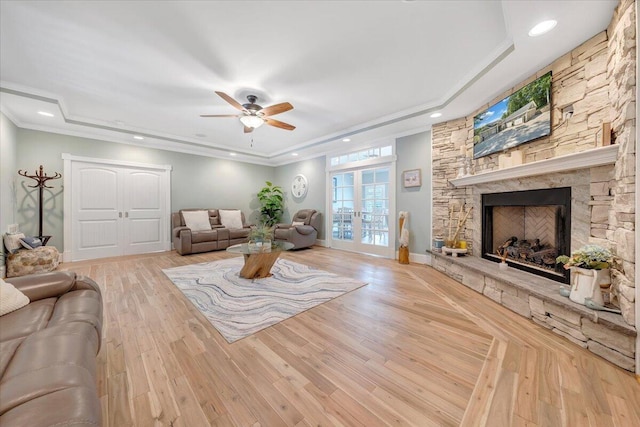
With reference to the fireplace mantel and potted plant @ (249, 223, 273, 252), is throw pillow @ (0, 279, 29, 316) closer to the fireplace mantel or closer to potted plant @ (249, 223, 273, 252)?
potted plant @ (249, 223, 273, 252)

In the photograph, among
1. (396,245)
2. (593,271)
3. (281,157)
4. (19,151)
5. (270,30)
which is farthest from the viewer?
(281,157)

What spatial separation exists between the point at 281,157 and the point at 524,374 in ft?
20.4

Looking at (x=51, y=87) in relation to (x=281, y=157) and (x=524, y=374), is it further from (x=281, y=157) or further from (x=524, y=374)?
(x=524, y=374)

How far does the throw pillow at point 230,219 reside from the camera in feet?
19.2

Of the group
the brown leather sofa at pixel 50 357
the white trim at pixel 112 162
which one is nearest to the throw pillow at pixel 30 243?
the white trim at pixel 112 162

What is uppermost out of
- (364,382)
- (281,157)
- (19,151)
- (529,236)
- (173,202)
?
(281,157)

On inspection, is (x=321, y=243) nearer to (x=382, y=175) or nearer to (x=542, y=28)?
(x=382, y=175)

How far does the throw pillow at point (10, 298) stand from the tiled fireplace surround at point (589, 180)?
3.80 meters

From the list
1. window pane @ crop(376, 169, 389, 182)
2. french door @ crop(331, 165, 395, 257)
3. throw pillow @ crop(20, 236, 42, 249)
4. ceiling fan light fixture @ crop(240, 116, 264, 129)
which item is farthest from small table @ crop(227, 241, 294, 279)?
throw pillow @ crop(20, 236, 42, 249)

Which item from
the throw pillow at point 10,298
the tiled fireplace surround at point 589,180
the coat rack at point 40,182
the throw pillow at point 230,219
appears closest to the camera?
the throw pillow at point 10,298

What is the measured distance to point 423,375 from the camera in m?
1.45

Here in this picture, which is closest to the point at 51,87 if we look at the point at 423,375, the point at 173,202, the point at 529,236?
the point at 173,202

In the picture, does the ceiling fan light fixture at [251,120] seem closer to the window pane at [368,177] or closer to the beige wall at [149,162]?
the window pane at [368,177]

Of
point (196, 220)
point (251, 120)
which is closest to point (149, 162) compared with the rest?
point (196, 220)
